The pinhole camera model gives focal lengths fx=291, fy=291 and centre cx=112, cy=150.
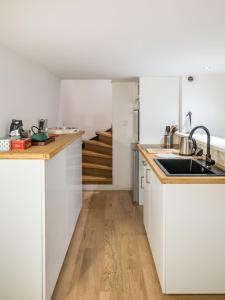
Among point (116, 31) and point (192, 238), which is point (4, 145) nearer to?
point (116, 31)

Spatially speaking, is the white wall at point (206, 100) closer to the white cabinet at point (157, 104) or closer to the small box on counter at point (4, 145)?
the white cabinet at point (157, 104)

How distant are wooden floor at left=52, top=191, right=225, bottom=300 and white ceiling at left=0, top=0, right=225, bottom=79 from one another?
193 centimetres

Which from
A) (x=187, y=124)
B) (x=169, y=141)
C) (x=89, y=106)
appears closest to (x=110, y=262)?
(x=169, y=141)

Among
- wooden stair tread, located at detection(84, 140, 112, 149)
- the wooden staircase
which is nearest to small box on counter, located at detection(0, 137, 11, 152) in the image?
the wooden staircase

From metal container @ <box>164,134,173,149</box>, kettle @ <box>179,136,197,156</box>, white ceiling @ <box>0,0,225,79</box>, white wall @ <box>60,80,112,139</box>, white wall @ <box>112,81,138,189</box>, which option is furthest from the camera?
white wall @ <box>60,80,112,139</box>

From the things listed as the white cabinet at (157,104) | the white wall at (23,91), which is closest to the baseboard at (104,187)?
the white cabinet at (157,104)

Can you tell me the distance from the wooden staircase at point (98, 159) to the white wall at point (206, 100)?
200 cm

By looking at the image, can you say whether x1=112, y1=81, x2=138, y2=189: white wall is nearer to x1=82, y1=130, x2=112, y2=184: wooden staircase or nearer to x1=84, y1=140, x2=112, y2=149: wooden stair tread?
x1=82, y1=130, x2=112, y2=184: wooden staircase

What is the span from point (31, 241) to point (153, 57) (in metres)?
2.02

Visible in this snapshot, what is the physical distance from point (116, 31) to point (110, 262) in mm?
1997

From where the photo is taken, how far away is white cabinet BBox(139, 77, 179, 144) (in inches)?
168

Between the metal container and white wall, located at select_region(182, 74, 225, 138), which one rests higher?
white wall, located at select_region(182, 74, 225, 138)

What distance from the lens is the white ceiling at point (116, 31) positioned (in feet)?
5.14

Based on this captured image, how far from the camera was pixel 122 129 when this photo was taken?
524 centimetres
